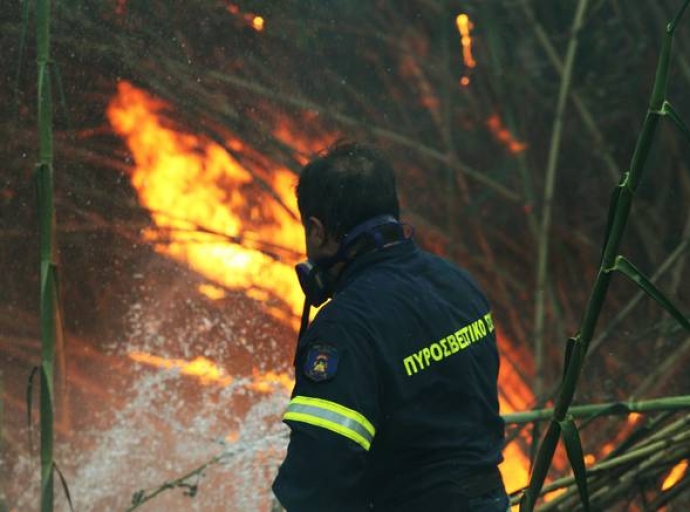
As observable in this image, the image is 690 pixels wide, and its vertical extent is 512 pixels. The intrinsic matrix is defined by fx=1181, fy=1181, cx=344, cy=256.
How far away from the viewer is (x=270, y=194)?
381cm

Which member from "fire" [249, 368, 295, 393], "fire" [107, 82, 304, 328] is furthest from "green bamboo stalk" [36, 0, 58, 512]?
"fire" [249, 368, 295, 393]

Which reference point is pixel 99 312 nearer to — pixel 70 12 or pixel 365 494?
pixel 70 12

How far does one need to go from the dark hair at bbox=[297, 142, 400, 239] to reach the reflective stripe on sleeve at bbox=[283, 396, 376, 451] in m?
0.29

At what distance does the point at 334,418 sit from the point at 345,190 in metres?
0.36

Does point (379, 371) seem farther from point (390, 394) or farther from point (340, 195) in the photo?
point (340, 195)

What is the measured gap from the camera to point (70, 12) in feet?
11.3

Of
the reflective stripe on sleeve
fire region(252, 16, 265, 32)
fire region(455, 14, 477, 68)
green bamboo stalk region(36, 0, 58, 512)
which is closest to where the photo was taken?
the reflective stripe on sleeve

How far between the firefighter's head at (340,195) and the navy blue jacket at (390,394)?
0.06 m

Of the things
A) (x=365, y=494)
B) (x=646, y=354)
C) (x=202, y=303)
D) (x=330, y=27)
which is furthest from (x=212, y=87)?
(x=365, y=494)

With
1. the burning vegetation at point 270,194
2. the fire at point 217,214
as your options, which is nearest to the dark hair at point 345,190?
the burning vegetation at point 270,194

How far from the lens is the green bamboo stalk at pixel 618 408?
6.38ft

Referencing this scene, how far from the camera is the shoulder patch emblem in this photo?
5.39 ft

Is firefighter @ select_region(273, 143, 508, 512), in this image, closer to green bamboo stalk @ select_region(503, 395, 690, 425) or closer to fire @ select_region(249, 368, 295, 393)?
green bamboo stalk @ select_region(503, 395, 690, 425)

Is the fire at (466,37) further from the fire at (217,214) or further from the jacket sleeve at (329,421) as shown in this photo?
the jacket sleeve at (329,421)
